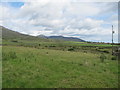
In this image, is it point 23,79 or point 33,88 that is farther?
point 23,79

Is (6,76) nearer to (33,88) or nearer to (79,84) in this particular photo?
(33,88)

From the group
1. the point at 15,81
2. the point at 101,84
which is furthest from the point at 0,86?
the point at 101,84

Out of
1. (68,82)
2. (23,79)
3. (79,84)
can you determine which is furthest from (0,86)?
(79,84)

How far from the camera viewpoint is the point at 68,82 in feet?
27.8

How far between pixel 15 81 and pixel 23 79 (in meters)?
0.60

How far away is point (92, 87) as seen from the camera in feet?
25.6

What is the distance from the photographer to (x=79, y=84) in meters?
8.20

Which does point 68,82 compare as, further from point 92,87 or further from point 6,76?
point 6,76

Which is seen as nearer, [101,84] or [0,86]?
[0,86]

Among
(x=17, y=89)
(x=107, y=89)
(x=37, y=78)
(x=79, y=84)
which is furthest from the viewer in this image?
(x=37, y=78)

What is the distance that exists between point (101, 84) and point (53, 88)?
3.50m

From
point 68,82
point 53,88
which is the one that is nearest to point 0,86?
point 53,88

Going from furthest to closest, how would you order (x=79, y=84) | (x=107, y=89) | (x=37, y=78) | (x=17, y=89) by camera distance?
(x=37, y=78) → (x=79, y=84) → (x=107, y=89) → (x=17, y=89)

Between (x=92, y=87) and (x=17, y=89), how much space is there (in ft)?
15.5
